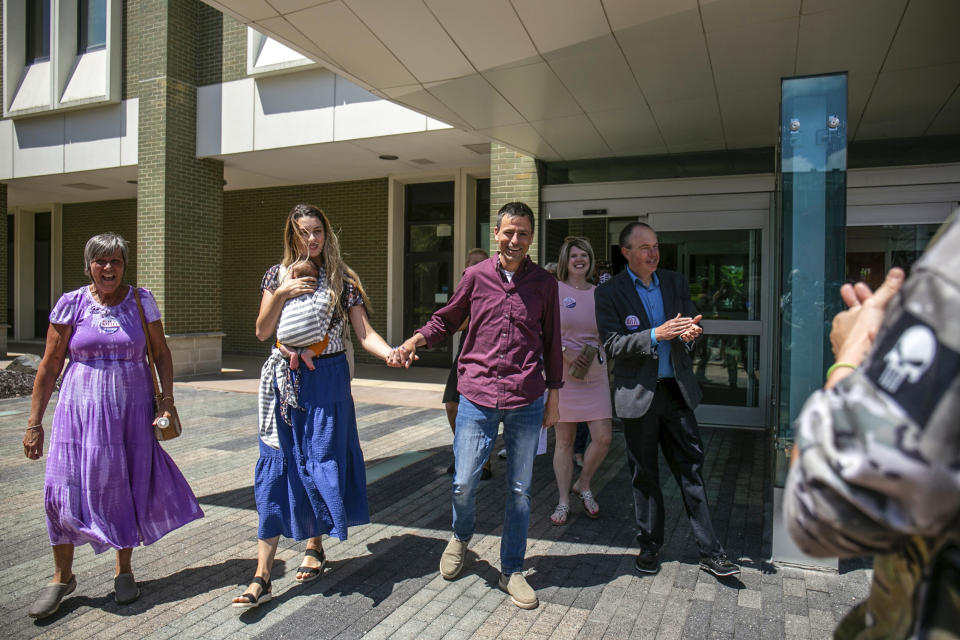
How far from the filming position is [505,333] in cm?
337

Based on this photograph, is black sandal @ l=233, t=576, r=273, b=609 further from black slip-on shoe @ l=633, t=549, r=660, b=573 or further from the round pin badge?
black slip-on shoe @ l=633, t=549, r=660, b=573

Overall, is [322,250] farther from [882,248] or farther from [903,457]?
[882,248]

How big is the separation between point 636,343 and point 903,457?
2.62 m

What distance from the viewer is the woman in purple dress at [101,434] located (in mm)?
3227

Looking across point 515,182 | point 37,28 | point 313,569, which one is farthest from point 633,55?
point 37,28

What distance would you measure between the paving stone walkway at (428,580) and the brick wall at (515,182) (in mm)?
3869

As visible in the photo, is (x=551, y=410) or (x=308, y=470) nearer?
(x=308, y=470)

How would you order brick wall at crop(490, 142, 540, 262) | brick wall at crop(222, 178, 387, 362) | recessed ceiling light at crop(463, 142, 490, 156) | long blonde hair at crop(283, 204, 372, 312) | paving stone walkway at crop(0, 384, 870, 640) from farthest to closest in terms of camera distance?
brick wall at crop(222, 178, 387, 362) → recessed ceiling light at crop(463, 142, 490, 156) → brick wall at crop(490, 142, 540, 262) → long blonde hair at crop(283, 204, 372, 312) → paving stone walkway at crop(0, 384, 870, 640)

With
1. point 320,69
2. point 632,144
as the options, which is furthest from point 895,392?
point 320,69

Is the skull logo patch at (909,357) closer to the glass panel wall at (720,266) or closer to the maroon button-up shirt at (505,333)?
the maroon button-up shirt at (505,333)

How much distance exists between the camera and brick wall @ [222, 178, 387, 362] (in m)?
13.9

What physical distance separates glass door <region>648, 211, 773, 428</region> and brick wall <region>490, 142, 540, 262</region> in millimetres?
1478

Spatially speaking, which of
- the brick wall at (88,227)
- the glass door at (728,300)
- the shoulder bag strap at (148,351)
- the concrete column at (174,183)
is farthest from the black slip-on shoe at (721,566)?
the brick wall at (88,227)

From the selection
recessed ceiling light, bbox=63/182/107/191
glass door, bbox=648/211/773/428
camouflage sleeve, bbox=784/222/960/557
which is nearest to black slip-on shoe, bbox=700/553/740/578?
camouflage sleeve, bbox=784/222/960/557
